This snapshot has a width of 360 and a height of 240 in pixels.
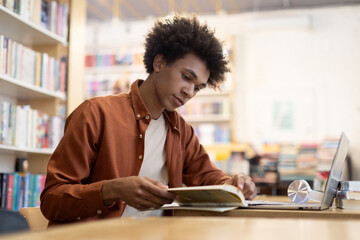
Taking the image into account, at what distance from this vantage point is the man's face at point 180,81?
174cm

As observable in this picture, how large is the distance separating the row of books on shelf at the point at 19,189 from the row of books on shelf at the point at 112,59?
3.55 metres

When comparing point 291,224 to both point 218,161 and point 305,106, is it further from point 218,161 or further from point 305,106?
point 305,106

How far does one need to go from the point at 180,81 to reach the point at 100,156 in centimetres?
42

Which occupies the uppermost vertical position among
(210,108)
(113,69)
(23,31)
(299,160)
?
(113,69)

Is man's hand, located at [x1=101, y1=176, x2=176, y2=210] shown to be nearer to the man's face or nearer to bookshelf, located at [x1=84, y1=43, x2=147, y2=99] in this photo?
the man's face

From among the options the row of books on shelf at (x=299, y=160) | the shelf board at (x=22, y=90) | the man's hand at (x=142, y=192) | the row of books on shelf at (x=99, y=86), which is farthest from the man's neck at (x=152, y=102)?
the row of books on shelf at (x=99, y=86)

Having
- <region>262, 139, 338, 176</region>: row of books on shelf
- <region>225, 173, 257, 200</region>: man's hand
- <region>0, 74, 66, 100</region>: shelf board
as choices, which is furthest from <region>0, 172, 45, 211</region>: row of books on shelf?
<region>262, 139, 338, 176</region>: row of books on shelf

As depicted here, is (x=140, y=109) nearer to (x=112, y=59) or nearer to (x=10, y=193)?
(x=10, y=193)

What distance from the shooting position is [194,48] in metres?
1.79

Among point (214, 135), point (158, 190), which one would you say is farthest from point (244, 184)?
point (214, 135)

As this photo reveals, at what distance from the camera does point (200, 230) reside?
779 mm

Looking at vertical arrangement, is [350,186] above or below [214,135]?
below

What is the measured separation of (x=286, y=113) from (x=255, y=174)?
2.33 m

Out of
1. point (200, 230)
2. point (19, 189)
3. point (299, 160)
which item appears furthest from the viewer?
point (299, 160)
